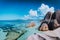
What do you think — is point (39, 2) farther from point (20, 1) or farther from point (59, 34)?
point (59, 34)

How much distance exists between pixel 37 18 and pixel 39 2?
23 cm

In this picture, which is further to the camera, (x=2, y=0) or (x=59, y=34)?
(x=2, y=0)

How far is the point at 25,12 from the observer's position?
2051mm

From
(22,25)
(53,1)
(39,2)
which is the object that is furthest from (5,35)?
(53,1)

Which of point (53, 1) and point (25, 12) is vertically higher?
point (53, 1)

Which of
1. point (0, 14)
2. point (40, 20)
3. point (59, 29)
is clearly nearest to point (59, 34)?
point (59, 29)

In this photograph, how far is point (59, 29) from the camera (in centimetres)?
199

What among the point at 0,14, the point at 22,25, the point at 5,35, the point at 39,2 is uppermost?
the point at 39,2

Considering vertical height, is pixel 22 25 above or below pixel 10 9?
Result: below

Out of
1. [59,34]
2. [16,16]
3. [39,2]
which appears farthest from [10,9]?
[59,34]

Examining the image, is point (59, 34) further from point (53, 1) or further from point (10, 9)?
point (10, 9)

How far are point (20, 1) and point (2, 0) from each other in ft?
0.81

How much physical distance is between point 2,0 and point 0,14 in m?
0.20

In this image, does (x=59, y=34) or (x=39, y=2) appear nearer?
(x=59, y=34)
